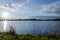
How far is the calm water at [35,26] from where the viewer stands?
1.95 meters

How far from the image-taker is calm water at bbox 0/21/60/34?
6.39 ft

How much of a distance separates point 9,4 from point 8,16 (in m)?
0.18

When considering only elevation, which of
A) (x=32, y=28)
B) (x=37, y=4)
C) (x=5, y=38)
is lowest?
(x=5, y=38)

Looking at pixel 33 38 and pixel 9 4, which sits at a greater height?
pixel 9 4

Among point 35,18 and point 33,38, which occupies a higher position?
point 35,18

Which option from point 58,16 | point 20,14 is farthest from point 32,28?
point 58,16

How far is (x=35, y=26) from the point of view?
6.44 feet

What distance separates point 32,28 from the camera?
1962 millimetres

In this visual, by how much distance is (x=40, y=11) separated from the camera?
6.48 feet

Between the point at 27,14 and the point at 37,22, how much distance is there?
0.18m

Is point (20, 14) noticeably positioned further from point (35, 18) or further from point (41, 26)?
point (41, 26)

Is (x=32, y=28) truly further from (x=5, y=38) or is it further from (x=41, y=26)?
(x=5, y=38)

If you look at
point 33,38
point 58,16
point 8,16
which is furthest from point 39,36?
point 8,16

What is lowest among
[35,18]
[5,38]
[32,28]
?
[5,38]
